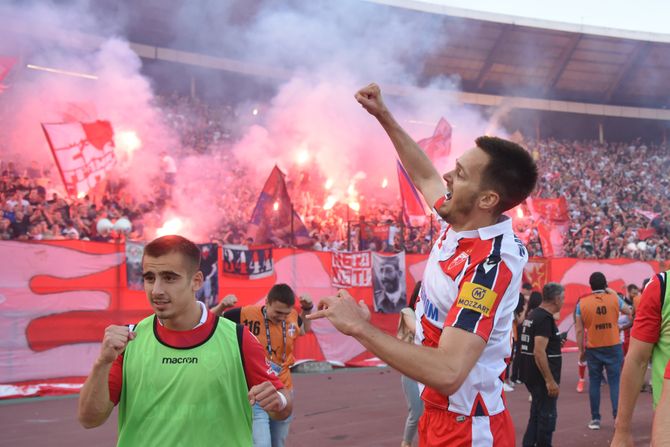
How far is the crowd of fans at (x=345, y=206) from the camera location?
1337 centimetres

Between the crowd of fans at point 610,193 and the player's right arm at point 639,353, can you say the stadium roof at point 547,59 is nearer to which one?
the crowd of fans at point 610,193

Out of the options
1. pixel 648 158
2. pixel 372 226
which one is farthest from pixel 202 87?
pixel 648 158

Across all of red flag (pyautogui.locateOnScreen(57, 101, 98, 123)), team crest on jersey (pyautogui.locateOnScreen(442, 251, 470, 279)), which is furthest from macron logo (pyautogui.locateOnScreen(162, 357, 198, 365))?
red flag (pyautogui.locateOnScreen(57, 101, 98, 123))

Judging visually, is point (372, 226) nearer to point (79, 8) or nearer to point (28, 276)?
point (28, 276)

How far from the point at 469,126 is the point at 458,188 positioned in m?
28.2

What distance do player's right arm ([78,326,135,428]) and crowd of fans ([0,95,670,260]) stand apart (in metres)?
9.39

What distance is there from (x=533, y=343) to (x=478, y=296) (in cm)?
483

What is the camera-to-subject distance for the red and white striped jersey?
2.27 meters

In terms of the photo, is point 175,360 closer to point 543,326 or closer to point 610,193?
Result: point 543,326

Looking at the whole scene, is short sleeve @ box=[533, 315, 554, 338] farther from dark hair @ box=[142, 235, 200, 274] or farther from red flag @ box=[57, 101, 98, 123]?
red flag @ box=[57, 101, 98, 123]

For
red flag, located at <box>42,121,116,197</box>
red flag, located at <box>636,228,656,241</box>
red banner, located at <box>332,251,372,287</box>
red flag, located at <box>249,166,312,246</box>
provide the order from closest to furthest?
red banner, located at <box>332,251,372,287</box>
red flag, located at <box>42,121,116,197</box>
red flag, located at <box>249,166,312,246</box>
red flag, located at <box>636,228,656,241</box>

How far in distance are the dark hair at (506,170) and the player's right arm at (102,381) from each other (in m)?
1.47

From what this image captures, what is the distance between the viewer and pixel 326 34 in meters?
25.2

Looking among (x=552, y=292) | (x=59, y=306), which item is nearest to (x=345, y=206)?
(x=59, y=306)
